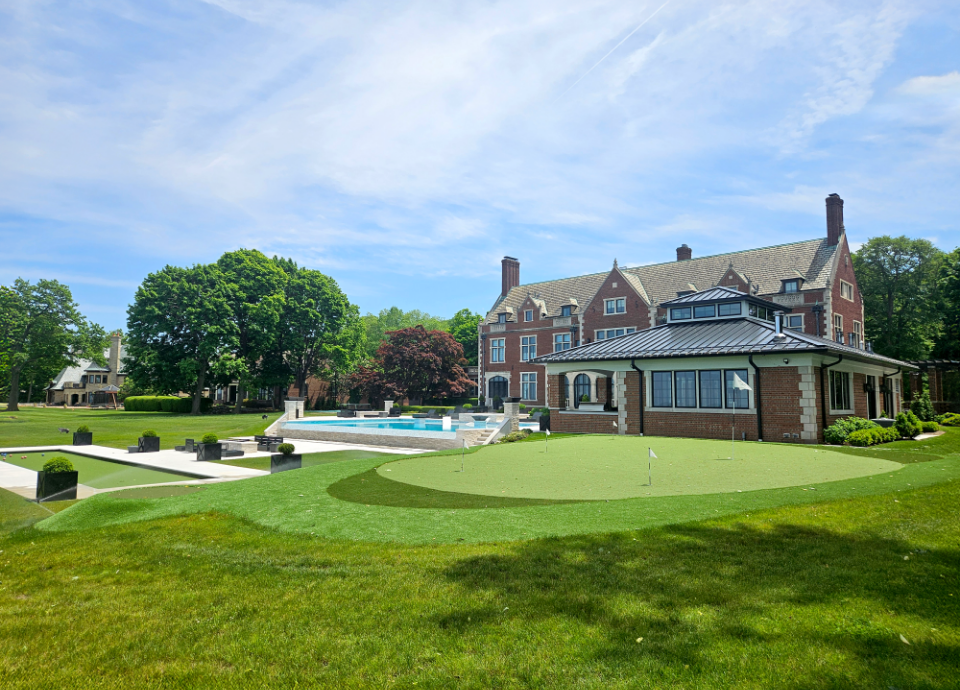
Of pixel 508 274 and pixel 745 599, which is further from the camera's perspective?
pixel 508 274

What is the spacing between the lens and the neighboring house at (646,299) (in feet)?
124

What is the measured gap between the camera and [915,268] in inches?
2012

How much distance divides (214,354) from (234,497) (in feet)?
141

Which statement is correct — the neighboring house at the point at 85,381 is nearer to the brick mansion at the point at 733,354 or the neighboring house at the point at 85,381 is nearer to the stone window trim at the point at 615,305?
the stone window trim at the point at 615,305

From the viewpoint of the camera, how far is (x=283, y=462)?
1673 centimetres

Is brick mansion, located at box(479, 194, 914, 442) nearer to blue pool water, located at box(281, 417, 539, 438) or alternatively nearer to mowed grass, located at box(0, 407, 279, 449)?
blue pool water, located at box(281, 417, 539, 438)

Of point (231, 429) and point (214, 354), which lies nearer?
point (231, 429)

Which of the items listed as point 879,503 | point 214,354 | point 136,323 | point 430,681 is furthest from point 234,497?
point 136,323

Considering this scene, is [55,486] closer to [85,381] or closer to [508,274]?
[508,274]

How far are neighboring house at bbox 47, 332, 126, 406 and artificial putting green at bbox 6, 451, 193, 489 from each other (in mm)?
74091

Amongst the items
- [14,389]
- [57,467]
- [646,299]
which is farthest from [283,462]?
[14,389]

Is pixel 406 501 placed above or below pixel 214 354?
below

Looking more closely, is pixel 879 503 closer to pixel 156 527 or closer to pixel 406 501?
pixel 406 501

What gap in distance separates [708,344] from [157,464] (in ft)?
66.8
